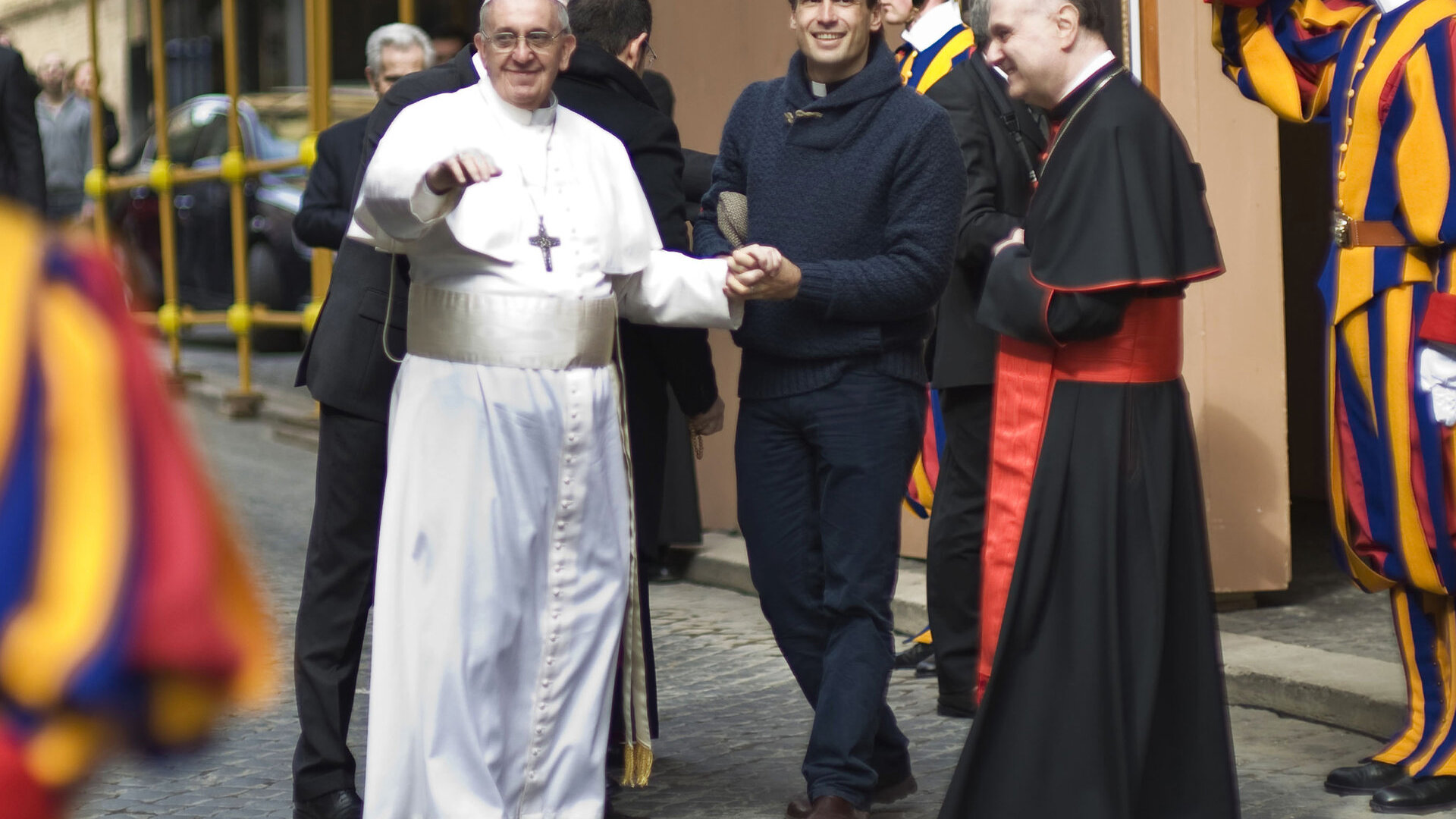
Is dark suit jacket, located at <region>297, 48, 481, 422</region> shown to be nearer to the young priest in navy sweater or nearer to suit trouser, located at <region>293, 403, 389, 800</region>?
suit trouser, located at <region>293, 403, 389, 800</region>

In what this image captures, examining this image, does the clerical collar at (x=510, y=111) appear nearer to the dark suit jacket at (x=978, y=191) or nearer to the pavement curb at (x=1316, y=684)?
the dark suit jacket at (x=978, y=191)

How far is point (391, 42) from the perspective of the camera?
670cm

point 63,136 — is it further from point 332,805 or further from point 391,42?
point 332,805

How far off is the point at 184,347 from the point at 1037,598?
49.1 ft

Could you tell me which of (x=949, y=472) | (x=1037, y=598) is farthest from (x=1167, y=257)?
(x=949, y=472)

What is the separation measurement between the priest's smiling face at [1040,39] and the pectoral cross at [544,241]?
95cm

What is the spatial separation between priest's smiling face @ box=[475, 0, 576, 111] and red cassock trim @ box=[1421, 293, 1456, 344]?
76.7 inches

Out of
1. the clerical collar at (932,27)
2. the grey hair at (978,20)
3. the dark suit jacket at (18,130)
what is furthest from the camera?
the dark suit jacket at (18,130)

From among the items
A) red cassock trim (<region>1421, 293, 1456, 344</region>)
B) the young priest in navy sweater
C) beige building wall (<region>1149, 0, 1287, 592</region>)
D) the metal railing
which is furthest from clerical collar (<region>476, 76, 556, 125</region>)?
the metal railing

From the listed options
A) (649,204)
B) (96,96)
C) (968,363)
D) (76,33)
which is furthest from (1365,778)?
(76,33)

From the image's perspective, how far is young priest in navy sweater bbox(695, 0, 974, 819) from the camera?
4352 millimetres

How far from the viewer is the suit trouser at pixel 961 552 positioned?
5617mm

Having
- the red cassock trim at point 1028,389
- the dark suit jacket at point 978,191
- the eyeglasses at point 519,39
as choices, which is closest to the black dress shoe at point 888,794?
the red cassock trim at point 1028,389

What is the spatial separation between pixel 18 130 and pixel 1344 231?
6272mm
